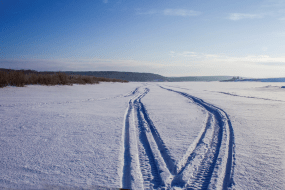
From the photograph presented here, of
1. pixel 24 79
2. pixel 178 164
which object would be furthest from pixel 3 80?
pixel 178 164

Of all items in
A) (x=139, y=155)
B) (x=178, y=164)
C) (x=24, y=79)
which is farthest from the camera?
(x=24, y=79)

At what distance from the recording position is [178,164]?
65.6 inches

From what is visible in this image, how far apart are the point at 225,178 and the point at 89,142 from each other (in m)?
1.53

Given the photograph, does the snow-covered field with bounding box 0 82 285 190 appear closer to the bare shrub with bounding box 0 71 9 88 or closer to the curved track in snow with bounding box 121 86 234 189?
the curved track in snow with bounding box 121 86 234 189

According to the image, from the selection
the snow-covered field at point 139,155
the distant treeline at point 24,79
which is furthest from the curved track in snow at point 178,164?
the distant treeline at point 24,79

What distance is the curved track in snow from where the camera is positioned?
140cm

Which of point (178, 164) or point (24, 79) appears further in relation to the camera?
point (24, 79)

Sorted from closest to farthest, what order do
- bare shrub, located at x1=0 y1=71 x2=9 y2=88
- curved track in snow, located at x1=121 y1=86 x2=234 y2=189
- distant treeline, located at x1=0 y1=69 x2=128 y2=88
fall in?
curved track in snow, located at x1=121 y1=86 x2=234 y2=189
bare shrub, located at x1=0 y1=71 x2=9 y2=88
distant treeline, located at x1=0 y1=69 x2=128 y2=88

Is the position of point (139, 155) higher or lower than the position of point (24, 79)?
lower

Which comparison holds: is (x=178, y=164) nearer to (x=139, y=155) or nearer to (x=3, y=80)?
(x=139, y=155)

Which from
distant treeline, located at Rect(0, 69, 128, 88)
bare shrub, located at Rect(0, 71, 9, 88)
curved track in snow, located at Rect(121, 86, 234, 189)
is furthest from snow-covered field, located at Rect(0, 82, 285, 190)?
distant treeline, located at Rect(0, 69, 128, 88)

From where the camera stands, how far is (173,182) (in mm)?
1400

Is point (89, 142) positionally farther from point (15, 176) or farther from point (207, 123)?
point (207, 123)

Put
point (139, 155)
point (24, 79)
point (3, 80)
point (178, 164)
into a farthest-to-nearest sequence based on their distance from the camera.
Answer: point (24, 79)
point (3, 80)
point (139, 155)
point (178, 164)
